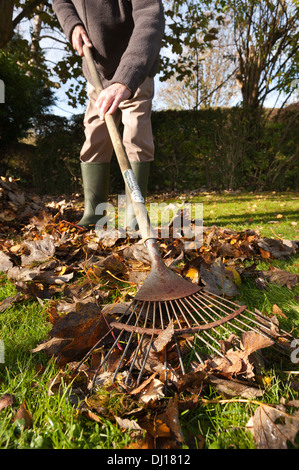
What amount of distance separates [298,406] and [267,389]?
10cm

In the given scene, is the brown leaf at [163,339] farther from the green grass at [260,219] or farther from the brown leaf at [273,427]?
the green grass at [260,219]

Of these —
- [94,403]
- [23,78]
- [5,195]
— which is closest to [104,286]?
[94,403]

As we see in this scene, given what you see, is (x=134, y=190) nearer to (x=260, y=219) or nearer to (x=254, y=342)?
(x=254, y=342)

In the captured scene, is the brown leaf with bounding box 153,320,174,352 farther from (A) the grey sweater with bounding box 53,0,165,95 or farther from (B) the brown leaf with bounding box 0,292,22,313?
(A) the grey sweater with bounding box 53,0,165,95

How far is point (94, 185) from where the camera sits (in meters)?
3.12

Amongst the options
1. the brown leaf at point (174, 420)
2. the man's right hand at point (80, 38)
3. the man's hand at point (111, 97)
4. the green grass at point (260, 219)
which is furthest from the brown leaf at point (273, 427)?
the man's right hand at point (80, 38)

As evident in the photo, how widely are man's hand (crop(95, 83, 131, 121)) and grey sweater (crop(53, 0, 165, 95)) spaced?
0.13 feet

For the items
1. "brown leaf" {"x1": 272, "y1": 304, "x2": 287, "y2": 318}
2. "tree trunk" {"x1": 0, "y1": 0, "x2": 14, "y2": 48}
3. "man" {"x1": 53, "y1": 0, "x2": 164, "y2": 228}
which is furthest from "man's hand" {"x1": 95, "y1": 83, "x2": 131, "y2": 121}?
"tree trunk" {"x1": 0, "y1": 0, "x2": 14, "y2": 48}

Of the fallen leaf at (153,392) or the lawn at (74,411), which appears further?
the fallen leaf at (153,392)

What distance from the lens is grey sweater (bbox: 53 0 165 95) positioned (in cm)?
193

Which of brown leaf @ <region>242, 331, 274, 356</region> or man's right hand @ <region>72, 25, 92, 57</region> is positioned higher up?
man's right hand @ <region>72, 25, 92, 57</region>

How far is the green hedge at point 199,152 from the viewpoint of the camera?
837cm

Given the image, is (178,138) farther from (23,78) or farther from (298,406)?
(298,406)
